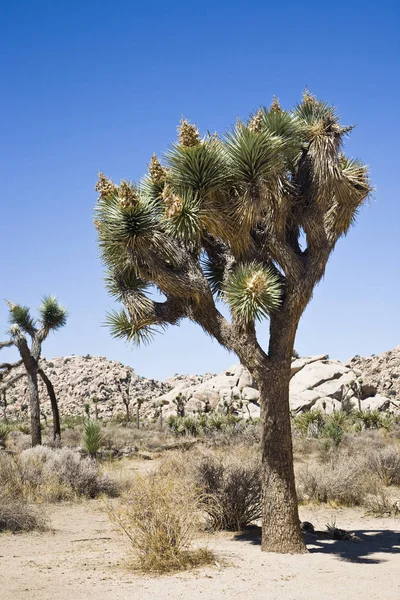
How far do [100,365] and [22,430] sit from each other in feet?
104

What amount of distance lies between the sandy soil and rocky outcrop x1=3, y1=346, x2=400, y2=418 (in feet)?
76.1

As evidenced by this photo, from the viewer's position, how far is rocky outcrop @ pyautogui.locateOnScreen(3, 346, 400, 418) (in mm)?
39344

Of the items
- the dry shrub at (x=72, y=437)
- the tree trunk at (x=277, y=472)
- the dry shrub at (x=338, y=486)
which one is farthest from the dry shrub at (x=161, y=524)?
the dry shrub at (x=72, y=437)

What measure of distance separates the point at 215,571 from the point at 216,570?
0.17 feet

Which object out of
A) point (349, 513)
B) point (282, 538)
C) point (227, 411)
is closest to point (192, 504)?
point (282, 538)

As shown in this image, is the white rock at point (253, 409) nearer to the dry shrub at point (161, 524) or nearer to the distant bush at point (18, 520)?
the distant bush at point (18, 520)

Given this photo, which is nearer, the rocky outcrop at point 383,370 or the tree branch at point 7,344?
the tree branch at point 7,344

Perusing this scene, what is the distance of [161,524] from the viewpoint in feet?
25.9

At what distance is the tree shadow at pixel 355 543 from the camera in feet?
29.4

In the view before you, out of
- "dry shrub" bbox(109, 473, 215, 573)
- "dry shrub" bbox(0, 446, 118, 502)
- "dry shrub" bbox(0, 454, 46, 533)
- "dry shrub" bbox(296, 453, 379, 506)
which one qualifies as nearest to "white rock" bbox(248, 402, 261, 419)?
"dry shrub" bbox(0, 446, 118, 502)

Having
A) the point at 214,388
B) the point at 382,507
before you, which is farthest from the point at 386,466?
the point at 214,388

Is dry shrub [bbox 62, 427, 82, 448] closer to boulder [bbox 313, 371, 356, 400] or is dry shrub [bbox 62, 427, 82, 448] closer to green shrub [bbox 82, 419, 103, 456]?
green shrub [bbox 82, 419, 103, 456]

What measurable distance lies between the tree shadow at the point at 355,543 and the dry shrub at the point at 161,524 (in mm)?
2129

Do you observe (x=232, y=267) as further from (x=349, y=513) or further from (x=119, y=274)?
(x=349, y=513)
